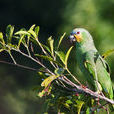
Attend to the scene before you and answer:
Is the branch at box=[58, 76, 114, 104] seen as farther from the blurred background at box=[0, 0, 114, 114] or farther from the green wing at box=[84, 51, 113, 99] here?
the green wing at box=[84, 51, 113, 99]

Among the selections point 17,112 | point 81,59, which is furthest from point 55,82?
point 17,112

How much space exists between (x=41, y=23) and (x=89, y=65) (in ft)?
19.8

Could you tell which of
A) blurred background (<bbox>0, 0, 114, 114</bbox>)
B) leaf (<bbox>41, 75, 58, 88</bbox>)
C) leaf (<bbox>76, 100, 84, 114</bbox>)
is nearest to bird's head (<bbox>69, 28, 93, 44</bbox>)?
blurred background (<bbox>0, 0, 114, 114</bbox>)

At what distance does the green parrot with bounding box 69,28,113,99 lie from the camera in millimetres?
2120

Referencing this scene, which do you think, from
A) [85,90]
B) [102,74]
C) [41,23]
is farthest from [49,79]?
[41,23]

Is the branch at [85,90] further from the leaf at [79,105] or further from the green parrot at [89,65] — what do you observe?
the green parrot at [89,65]

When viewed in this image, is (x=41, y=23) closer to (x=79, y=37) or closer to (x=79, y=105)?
(x=79, y=37)

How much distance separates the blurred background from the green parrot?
0.39 m

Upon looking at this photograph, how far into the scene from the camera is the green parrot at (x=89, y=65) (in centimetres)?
212

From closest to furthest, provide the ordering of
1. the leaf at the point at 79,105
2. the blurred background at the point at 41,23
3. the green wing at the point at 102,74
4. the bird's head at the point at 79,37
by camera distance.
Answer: the leaf at the point at 79,105 < the green wing at the point at 102,74 < the bird's head at the point at 79,37 < the blurred background at the point at 41,23

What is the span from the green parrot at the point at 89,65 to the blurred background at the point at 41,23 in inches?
15.4

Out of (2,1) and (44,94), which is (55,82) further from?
(2,1)

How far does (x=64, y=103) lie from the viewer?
1.71 metres

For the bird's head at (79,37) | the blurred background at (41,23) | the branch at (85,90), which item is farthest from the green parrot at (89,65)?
the branch at (85,90)
